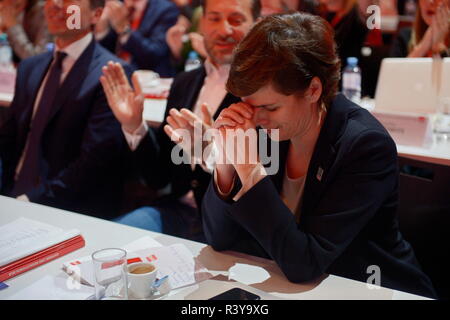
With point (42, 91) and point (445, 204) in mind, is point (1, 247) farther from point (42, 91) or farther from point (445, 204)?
point (445, 204)

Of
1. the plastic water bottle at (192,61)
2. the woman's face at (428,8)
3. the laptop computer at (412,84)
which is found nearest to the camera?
the laptop computer at (412,84)

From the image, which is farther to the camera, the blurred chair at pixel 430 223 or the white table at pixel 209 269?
the blurred chair at pixel 430 223

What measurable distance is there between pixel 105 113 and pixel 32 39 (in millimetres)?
2195

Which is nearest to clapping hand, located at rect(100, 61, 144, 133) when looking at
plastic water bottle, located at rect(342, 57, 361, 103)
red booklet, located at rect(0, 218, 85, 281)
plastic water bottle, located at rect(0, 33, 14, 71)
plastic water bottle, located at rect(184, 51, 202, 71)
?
red booklet, located at rect(0, 218, 85, 281)

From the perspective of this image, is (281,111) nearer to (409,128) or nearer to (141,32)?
(409,128)

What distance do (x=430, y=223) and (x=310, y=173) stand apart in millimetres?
579

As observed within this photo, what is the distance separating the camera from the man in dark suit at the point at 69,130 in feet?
6.93

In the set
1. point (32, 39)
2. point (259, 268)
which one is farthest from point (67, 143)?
point (32, 39)

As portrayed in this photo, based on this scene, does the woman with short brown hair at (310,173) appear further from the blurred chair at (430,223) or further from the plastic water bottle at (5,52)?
the plastic water bottle at (5,52)

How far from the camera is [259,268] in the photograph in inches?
49.4

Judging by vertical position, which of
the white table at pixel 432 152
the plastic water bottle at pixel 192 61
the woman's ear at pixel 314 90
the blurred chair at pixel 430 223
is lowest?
the blurred chair at pixel 430 223

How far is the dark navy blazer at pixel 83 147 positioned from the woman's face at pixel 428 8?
1762mm

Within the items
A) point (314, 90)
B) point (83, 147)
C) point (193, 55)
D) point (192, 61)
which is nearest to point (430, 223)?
point (314, 90)

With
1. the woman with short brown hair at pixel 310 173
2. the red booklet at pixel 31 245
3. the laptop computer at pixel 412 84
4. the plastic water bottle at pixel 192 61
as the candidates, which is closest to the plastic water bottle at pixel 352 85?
the laptop computer at pixel 412 84
